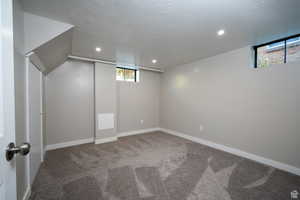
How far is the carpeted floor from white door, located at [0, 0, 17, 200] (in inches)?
51.2

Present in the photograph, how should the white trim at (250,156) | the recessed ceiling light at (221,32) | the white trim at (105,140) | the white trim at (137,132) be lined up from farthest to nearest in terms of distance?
the white trim at (137,132) → the white trim at (105,140) → the white trim at (250,156) → the recessed ceiling light at (221,32)

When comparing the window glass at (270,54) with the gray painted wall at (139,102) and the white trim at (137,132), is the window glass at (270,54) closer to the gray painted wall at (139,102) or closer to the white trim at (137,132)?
the gray painted wall at (139,102)

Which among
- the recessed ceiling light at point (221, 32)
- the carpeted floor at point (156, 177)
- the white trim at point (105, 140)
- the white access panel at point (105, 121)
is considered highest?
the recessed ceiling light at point (221, 32)

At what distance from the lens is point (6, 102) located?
654mm

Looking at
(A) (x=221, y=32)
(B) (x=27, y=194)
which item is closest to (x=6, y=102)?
(B) (x=27, y=194)

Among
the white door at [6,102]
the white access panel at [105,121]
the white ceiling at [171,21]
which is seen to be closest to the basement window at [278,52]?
the white ceiling at [171,21]

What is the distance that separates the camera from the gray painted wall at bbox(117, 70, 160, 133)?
14.0 feet

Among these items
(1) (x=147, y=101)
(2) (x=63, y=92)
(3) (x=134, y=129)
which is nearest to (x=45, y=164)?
(2) (x=63, y=92)

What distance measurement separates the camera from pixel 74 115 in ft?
11.3

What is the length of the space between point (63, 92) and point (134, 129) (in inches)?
97.3

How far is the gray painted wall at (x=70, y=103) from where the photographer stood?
3.14 m

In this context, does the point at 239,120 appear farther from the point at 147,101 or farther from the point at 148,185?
the point at 147,101

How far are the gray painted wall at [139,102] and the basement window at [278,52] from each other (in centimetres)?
311

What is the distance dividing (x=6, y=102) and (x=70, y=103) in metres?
3.07
